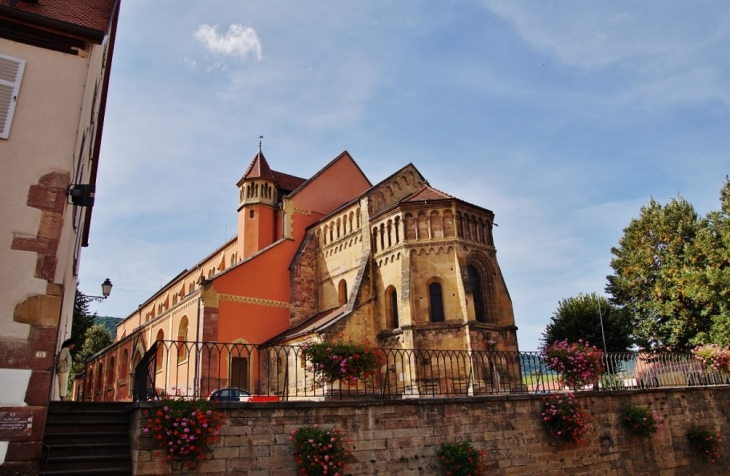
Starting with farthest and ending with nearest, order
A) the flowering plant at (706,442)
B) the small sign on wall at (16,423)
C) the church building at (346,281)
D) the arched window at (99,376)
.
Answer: the arched window at (99,376)
the church building at (346,281)
the flowering plant at (706,442)
the small sign on wall at (16,423)

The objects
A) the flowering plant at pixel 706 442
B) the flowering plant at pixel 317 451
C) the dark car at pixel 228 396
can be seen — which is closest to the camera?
the flowering plant at pixel 317 451

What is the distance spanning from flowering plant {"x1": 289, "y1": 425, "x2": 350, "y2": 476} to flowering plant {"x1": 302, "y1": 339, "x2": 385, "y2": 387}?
1.93 meters

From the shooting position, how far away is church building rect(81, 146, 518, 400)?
78.3 feet

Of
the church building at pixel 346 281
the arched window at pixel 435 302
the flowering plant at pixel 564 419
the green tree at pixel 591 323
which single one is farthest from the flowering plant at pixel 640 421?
the green tree at pixel 591 323

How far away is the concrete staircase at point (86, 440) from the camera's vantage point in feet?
28.1

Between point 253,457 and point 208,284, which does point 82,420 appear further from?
point 208,284

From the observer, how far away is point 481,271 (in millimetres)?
25281

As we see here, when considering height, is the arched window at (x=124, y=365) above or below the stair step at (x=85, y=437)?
above

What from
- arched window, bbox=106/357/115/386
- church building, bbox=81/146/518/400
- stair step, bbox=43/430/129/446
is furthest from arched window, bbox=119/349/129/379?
stair step, bbox=43/430/129/446

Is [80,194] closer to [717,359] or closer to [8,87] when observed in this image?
[8,87]

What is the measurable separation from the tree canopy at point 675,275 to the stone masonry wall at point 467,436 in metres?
12.0

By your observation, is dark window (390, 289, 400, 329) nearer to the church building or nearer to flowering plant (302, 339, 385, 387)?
the church building

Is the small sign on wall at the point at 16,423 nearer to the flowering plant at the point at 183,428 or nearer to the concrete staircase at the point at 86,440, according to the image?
the concrete staircase at the point at 86,440

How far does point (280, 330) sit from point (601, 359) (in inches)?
680
